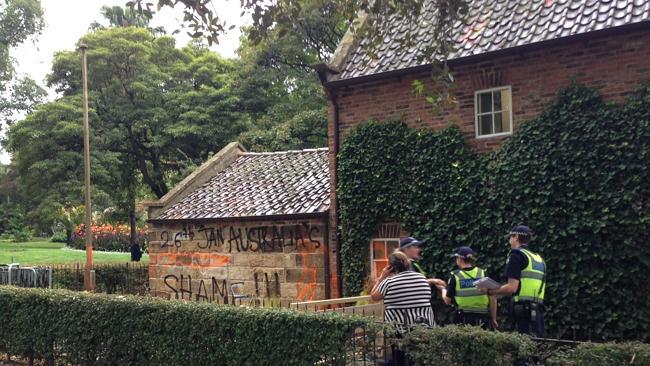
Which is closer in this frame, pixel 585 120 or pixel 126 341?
pixel 126 341

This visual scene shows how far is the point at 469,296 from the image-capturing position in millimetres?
7582

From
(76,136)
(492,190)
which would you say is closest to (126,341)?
(492,190)

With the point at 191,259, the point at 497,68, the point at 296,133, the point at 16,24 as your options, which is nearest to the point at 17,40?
the point at 16,24

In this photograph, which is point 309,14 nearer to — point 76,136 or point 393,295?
point 393,295

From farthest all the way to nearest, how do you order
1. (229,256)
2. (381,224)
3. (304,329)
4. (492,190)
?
(229,256) → (381,224) → (492,190) → (304,329)

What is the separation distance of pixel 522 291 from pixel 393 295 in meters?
1.54

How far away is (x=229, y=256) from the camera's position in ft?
50.5

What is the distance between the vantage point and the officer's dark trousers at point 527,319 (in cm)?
732

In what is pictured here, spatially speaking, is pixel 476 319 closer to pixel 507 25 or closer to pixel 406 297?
pixel 406 297

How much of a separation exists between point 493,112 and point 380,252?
3.42m

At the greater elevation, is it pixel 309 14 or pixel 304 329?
pixel 309 14

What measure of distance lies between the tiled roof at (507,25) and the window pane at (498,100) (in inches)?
29.3

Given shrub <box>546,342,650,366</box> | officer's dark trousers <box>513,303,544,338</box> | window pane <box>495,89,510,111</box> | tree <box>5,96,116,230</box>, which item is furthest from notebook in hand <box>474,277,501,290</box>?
tree <box>5,96,116,230</box>

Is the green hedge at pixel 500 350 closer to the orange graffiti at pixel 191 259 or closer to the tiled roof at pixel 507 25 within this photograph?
the tiled roof at pixel 507 25
